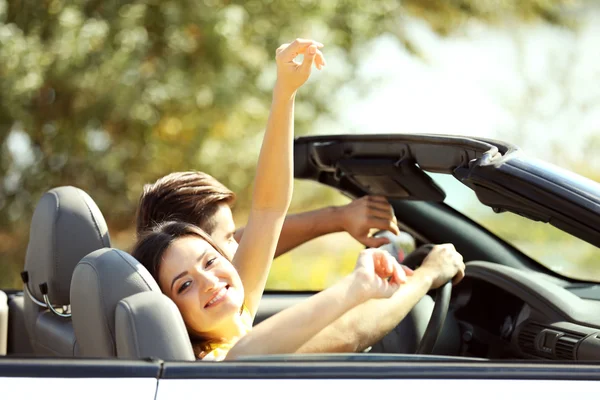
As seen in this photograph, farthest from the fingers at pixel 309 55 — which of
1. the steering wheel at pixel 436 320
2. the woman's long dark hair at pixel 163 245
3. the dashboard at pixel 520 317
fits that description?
the dashboard at pixel 520 317

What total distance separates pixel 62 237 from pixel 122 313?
0.65 m

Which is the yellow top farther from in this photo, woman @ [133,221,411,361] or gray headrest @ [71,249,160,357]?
gray headrest @ [71,249,160,357]

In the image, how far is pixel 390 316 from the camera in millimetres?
1960

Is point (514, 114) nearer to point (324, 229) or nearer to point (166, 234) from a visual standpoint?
point (324, 229)

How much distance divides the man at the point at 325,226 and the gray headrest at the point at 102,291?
15.3 inches

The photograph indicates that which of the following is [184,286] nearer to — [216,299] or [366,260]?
[216,299]

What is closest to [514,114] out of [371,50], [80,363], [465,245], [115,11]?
[371,50]

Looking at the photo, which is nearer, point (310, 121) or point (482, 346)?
point (482, 346)

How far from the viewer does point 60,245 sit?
2.30 meters

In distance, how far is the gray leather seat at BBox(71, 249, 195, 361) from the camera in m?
Answer: 1.69

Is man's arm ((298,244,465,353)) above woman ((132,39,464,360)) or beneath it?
beneath

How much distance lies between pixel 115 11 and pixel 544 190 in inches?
249
